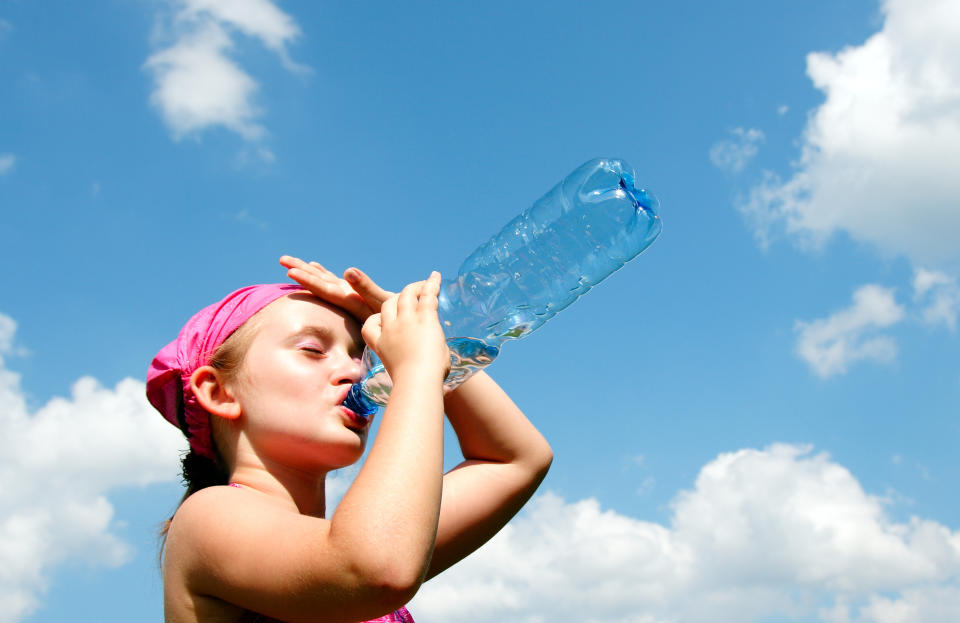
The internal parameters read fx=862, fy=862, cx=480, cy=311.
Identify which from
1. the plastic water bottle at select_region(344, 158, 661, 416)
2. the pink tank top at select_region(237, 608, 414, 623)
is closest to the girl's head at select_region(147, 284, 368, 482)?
the pink tank top at select_region(237, 608, 414, 623)

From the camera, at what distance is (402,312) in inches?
113

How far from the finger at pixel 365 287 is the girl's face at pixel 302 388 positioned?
0.16 metres

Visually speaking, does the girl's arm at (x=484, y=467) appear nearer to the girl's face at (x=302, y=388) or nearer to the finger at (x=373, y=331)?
the girl's face at (x=302, y=388)

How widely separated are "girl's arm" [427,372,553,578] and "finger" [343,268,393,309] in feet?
2.21

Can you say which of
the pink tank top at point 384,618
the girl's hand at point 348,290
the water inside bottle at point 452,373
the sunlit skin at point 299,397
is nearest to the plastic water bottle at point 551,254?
the water inside bottle at point 452,373

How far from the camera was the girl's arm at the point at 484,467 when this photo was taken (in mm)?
3758

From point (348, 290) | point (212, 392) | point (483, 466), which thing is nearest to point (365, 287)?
point (348, 290)

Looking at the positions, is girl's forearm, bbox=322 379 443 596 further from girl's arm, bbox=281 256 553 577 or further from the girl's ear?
girl's arm, bbox=281 256 553 577

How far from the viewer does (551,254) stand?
13.7 feet

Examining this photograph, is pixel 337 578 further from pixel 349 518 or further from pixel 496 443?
pixel 496 443

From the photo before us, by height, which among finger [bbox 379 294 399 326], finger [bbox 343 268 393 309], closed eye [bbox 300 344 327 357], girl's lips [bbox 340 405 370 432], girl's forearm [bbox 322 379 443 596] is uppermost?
finger [bbox 343 268 393 309]

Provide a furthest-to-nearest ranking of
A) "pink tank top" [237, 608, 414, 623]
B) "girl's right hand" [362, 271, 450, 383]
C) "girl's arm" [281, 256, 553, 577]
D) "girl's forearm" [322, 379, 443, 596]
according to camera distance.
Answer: "girl's arm" [281, 256, 553, 577]
"pink tank top" [237, 608, 414, 623]
"girl's right hand" [362, 271, 450, 383]
"girl's forearm" [322, 379, 443, 596]

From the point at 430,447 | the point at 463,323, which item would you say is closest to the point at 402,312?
the point at 430,447

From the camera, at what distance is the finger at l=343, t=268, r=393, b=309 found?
10.9 ft
